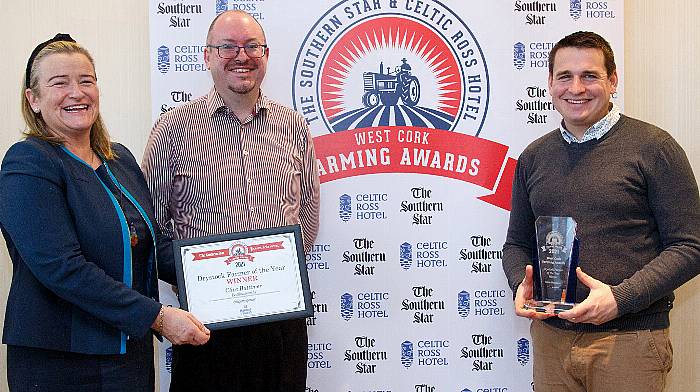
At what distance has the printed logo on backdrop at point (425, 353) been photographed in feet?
10.3

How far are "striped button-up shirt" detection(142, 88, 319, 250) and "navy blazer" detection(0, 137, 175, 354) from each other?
0.45 metres

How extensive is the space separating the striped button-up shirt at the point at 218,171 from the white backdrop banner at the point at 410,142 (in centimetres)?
42

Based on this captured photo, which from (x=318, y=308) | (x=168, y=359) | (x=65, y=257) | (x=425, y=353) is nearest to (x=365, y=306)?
(x=318, y=308)

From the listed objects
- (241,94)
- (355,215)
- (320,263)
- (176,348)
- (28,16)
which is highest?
(28,16)

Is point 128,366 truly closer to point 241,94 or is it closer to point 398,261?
point 241,94

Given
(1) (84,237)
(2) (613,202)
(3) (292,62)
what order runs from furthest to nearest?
1. (3) (292,62)
2. (2) (613,202)
3. (1) (84,237)

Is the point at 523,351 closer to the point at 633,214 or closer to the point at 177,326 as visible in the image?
the point at 633,214

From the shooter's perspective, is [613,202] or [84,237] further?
[613,202]

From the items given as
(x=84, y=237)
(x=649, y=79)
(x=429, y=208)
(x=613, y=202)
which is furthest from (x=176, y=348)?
(x=649, y=79)

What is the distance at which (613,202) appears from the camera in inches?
93.3

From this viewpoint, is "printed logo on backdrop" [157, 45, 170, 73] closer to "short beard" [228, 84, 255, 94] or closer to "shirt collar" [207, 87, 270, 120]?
"shirt collar" [207, 87, 270, 120]

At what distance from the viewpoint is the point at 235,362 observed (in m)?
2.55

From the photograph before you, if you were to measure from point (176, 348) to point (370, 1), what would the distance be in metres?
1.53

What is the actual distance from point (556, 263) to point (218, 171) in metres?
1.13
